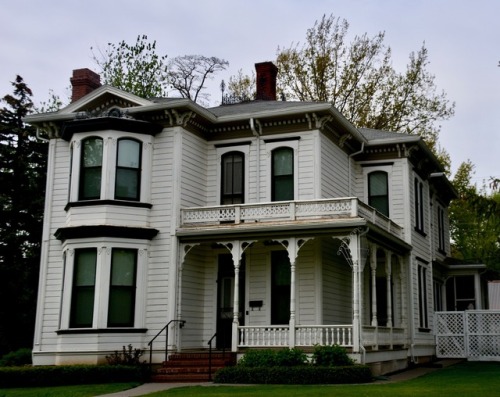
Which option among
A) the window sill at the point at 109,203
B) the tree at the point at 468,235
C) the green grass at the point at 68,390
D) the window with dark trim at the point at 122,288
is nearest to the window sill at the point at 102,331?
the window with dark trim at the point at 122,288

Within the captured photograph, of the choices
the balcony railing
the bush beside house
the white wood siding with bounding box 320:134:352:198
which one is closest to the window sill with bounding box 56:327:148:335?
the balcony railing

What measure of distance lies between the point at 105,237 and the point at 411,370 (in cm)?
1079

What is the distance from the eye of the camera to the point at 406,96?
1511 inches

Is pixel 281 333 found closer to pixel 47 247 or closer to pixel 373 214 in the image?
pixel 373 214

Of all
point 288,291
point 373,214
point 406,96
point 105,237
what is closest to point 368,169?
point 373,214

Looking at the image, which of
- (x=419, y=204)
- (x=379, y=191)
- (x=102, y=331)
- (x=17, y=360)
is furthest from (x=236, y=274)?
(x=419, y=204)

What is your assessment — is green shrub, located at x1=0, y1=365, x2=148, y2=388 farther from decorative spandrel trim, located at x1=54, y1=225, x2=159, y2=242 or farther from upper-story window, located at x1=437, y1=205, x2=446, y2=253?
upper-story window, located at x1=437, y1=205, x2=446, y2=253

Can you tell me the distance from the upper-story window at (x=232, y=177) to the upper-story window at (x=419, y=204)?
7553 mm

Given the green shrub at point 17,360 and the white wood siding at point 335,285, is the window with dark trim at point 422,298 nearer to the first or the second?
the white wood siding at point 335,285

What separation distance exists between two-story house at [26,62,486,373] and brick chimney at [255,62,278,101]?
4.13 metres

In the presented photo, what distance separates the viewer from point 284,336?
19906 mm

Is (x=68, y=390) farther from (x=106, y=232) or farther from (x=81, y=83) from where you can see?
(x=81, y=83)

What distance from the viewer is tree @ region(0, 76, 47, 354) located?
30.3 meters

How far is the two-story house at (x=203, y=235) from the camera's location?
66.7ft
